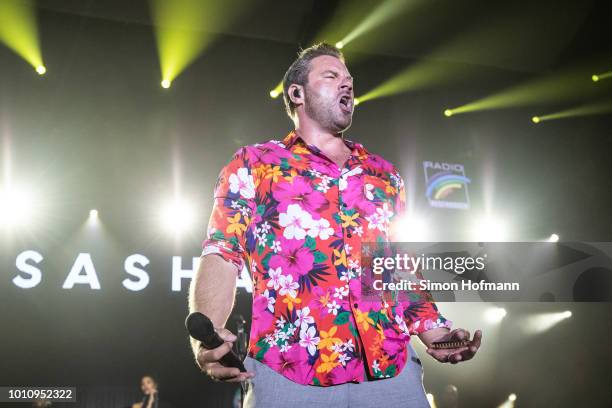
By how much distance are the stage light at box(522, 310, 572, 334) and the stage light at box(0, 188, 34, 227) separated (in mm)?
6817

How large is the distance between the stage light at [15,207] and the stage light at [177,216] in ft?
4.85

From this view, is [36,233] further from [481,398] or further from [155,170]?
[481,398]

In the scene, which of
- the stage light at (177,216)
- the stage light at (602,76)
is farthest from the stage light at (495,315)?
the stage light at (177,216)

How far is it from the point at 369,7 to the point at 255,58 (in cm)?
161

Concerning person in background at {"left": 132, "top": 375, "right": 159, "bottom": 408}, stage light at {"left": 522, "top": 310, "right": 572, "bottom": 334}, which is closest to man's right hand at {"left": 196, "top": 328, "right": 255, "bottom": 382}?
person in background at {"left": 132, "top": 375, "right": 159, "bottom": 408}

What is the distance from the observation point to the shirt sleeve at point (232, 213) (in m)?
1.50

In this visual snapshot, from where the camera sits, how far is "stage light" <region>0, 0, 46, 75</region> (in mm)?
6266

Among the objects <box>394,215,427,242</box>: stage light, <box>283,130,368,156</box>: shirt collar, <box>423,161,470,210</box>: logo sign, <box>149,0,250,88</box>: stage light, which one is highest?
<box>149,0,250,88</box>: stage light

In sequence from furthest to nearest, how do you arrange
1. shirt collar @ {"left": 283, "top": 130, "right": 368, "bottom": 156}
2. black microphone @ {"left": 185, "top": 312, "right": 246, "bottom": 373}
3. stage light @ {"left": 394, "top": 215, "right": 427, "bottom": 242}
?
stage light @ {"left": 394, "top": 215, "right": 427, "bottom": 242} → shirt collar @ {"left": 283, "top": 130, "right": 368, "bottom": 156} → black microphone @ {"left": 185, "top": 312, "right": 246, "bottom": 373}

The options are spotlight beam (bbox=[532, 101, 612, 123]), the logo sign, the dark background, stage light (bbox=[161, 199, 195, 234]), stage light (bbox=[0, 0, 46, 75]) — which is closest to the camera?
stage light (bbox=[0, 0, 46, 75])

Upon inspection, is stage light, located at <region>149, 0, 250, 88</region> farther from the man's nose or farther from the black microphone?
the black microphone

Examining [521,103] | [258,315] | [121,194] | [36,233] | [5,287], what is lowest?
[258,315]

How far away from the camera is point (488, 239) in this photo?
325 inches

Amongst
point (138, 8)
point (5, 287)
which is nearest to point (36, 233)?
point (5, 287)
